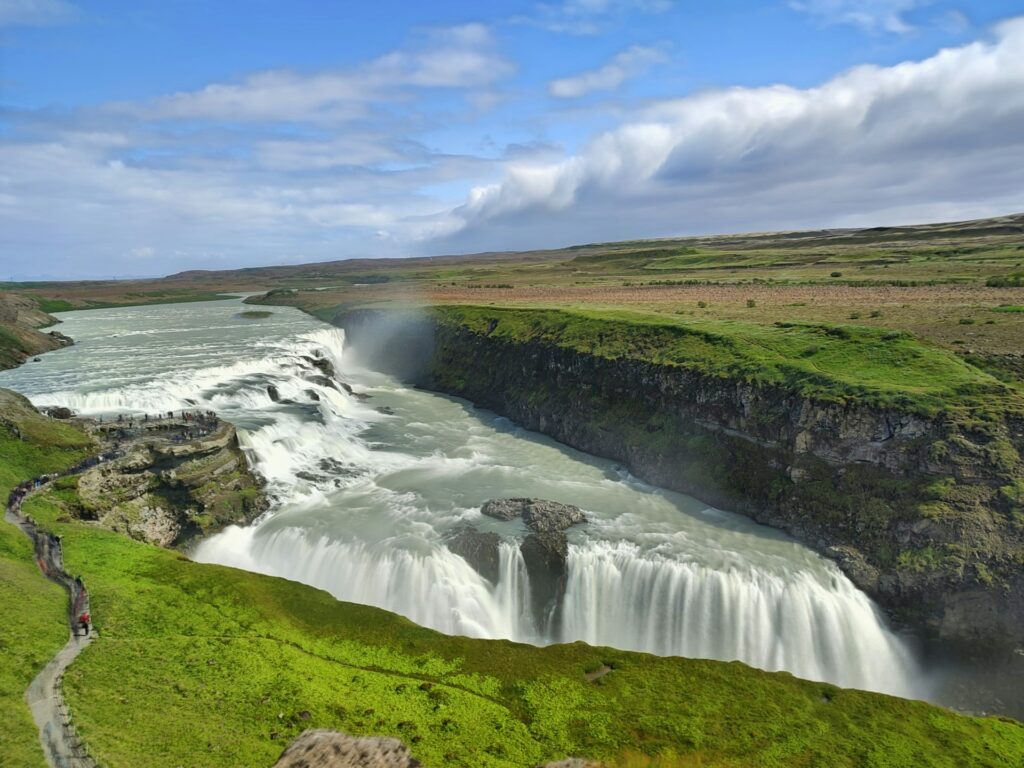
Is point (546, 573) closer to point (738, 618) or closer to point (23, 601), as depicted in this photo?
point (738, 618)

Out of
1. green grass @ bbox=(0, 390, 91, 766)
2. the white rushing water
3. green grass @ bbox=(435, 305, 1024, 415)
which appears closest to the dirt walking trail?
green grass @ bbox=(0, 390, 91, 766)

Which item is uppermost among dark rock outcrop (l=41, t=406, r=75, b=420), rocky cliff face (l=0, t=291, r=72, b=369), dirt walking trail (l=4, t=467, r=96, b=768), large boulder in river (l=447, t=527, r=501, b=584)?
rocky cliff face (l=0, t=291, r=72, b=369)

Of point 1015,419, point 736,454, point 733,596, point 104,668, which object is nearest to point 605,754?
point 733,596

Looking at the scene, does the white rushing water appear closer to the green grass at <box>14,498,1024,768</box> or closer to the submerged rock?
the green grass at <box>14,498,1024,768</box>

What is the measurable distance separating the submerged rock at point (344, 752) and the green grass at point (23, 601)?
17.5ft

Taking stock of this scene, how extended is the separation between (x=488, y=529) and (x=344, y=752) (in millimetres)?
17650

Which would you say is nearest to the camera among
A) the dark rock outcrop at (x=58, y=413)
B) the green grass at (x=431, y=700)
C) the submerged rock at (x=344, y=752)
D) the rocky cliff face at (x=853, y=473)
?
the submerged rock at (x=344, y=752)

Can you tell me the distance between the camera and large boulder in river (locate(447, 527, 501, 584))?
29.0 meters

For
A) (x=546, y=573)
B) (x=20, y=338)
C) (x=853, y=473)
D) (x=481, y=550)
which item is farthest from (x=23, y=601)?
(x=20, y=338)

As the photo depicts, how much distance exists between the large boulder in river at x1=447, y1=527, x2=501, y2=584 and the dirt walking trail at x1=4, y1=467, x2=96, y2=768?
1534 cm

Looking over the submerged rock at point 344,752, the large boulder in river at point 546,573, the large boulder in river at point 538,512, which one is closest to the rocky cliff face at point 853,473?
the large boulder in river at point 538,512

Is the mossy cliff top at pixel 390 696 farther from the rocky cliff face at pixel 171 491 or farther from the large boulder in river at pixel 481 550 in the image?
the large boulder in river at pixel 481 550

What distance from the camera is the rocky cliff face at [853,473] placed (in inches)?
1020

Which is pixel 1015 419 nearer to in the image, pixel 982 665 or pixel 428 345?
pixel 982 665
